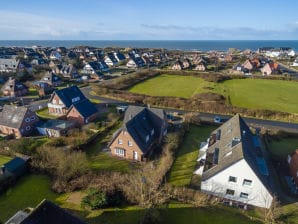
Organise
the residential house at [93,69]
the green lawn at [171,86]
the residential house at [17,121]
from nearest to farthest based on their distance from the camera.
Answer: the residential house at [17,121] → the green lawn at [171,86] → the residential house at [93,69]

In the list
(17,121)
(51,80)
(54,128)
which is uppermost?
(51,80)

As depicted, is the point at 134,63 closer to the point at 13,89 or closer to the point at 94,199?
the point at 13,89

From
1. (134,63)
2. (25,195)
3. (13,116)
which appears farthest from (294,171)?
(134,63)

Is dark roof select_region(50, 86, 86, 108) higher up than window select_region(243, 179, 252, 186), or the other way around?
dark roof select_region(50, 86, 86, 108)

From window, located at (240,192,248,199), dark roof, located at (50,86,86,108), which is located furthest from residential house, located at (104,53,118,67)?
window, located at (240,192,248,199)

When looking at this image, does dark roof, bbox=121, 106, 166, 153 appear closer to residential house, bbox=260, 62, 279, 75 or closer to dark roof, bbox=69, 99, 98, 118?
dark roof, bbox=69, 99, 98, 118

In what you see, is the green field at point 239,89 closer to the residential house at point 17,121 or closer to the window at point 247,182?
the residential house at point 17,121

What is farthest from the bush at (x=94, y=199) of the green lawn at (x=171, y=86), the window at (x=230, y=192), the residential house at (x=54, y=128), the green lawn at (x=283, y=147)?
the green lawn at (x=171, y=86)
